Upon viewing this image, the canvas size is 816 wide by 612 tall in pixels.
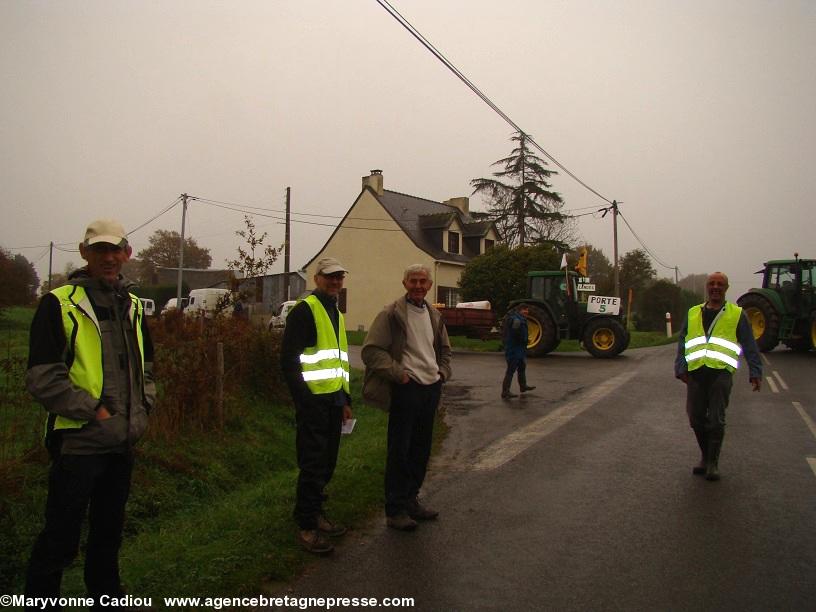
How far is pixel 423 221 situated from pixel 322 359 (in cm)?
3676

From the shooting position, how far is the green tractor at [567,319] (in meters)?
20.8

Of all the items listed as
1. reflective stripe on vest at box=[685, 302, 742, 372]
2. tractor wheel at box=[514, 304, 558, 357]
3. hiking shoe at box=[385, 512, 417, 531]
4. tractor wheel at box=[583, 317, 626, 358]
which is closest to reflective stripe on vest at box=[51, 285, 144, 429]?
hiking shoe at box=[385, 512, 417, 531]

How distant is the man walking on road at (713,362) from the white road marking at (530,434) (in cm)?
196

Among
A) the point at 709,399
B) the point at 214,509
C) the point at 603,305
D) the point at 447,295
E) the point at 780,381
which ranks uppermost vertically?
the point at 447,295

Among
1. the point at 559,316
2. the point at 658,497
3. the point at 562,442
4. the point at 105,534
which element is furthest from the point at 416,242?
the point at 105,534

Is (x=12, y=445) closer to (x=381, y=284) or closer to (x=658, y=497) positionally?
(x=658, y=497)

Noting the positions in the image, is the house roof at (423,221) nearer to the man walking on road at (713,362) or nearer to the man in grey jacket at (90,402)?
the man walking on road at (713,362)

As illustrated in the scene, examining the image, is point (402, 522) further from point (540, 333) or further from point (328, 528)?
point (540, 333)

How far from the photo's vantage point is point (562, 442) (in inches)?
339

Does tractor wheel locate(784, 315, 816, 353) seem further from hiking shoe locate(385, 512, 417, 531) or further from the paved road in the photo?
hiking shoe locate(385, 512, 417, 531)

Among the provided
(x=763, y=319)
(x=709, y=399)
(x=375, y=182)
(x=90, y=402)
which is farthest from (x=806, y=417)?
(x=375, y=182)

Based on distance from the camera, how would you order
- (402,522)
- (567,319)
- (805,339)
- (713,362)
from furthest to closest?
(567,319) < (805,339) < (713,362) < (402,522)

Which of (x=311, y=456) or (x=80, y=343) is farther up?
(x=80, y=343)

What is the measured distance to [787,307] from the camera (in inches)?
803
